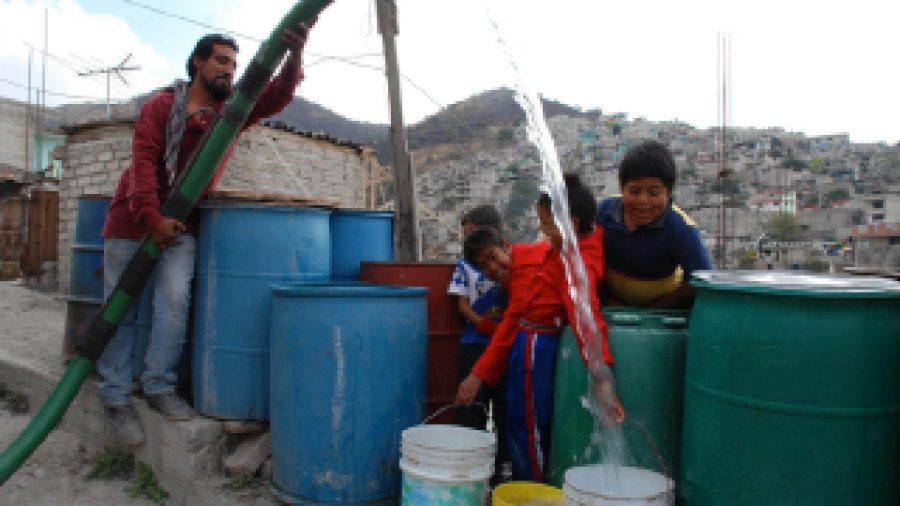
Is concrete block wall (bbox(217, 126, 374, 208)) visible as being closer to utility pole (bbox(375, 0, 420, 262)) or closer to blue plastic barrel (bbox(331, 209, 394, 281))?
utility pole (bbox(375, 0, 420, 262))

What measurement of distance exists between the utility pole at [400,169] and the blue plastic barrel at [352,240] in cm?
159

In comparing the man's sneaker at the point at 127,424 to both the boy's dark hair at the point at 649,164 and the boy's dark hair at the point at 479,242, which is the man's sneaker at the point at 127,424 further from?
the boy's dark hair at the point at 649,164

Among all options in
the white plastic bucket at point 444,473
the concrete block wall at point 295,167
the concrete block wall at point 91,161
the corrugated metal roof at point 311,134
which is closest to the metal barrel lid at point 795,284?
the white plastic bucket at point 444,473

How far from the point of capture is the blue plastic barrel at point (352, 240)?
142 inches

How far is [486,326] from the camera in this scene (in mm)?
3115

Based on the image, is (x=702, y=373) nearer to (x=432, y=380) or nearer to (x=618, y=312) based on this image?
(x=618, y=312)

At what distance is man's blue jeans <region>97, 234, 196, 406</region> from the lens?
317 centimetres

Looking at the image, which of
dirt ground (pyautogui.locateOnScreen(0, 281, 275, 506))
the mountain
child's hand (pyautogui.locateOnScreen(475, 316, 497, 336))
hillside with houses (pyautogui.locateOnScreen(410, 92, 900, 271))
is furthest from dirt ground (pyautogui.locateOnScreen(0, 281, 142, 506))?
the mountain

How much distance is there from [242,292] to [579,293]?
164 cm

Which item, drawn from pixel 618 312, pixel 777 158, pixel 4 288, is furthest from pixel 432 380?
pixel 777 158

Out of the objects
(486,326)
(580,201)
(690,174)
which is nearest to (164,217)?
(486,326)

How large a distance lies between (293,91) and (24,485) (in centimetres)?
247

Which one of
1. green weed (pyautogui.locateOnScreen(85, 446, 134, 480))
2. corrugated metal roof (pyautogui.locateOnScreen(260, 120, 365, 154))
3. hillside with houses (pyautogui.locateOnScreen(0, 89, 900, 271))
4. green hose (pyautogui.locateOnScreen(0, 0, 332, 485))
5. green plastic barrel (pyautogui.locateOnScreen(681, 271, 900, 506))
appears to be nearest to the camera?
green plastic barrel (pyautogui.locateOnScreen(681, 271, 900, 506))

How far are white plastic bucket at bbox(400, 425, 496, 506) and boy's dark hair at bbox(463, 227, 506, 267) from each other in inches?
37.2
